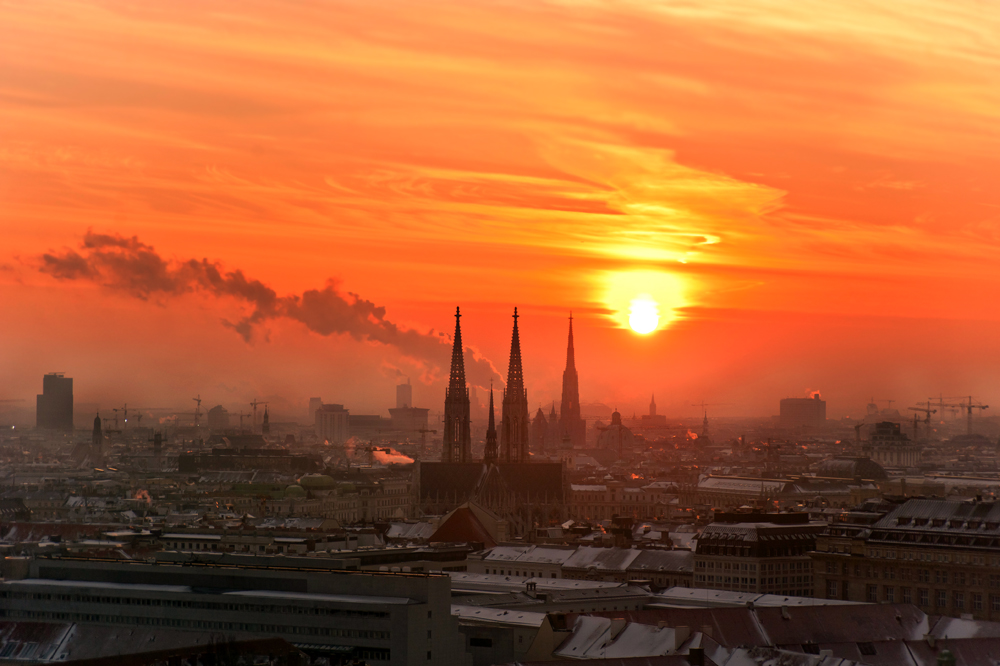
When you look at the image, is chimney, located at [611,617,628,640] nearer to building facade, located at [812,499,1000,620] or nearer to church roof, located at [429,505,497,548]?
building facade, located at [812,499,1000,620]

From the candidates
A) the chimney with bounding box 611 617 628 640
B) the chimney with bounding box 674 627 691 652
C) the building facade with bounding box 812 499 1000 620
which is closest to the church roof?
the building facade with bounding box 812 499 1000 620

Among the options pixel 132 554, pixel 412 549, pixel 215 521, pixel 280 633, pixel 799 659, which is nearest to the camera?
pixel 799 659

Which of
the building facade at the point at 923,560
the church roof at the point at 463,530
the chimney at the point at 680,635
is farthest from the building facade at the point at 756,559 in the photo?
the chimney at the point at 680,635

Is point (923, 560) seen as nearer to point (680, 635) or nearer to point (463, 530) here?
point (680, 635)

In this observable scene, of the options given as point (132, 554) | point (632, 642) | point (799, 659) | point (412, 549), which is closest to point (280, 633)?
point (632, 642)

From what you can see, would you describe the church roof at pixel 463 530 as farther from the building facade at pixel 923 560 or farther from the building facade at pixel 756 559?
the building facade at pixel 923 560

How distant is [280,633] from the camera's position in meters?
92.8

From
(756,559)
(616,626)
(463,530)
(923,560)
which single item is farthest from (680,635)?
(463,530)

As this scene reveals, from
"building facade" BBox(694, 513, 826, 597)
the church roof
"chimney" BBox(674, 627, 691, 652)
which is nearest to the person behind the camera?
"chimney" BBox(674, 627, 691, 652)

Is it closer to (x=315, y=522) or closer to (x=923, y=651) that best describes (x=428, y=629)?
(x=923, y=651)

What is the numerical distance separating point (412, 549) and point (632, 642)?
59.3m

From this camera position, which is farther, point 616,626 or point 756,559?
point 756,559

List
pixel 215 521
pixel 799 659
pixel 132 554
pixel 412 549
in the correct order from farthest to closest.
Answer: pixel 215 521 → pixel 412 549 → pixel 132 554 → pixel 799 659

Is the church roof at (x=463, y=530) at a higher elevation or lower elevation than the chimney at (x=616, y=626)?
higher
